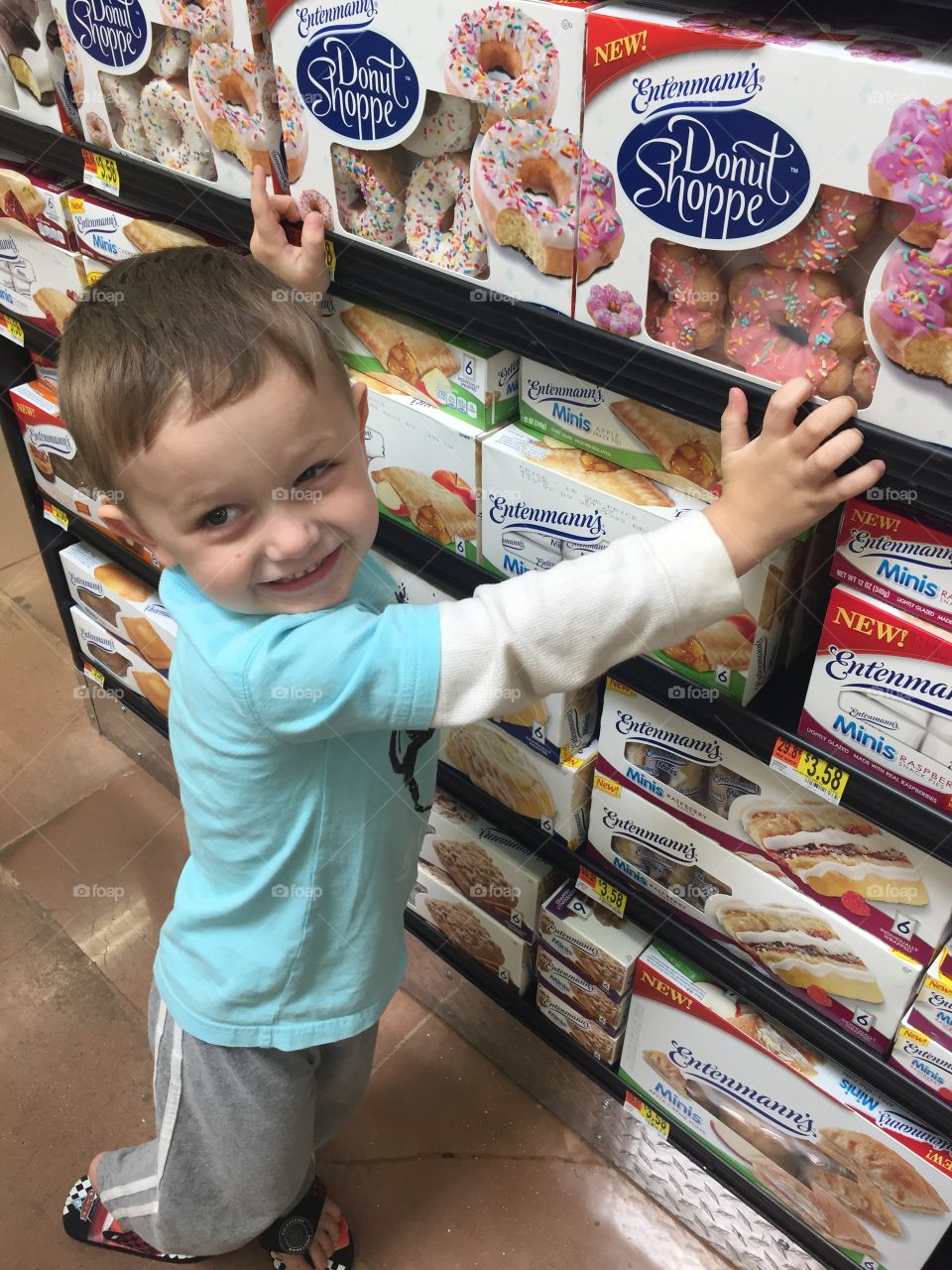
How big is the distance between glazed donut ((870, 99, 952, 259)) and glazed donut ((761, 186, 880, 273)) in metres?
0.03

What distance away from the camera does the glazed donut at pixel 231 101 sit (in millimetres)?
1209

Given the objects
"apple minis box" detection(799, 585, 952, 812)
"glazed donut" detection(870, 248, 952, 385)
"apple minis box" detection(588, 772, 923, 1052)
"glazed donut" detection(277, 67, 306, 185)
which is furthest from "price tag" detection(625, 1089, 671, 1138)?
"glazed donut" detection(277, 67, 306, 185)

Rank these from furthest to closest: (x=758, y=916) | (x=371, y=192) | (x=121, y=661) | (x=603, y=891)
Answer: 1. (x=121, y=661)
2. (x=603, y=891)
3. (x=758, y=916)
4. (x=371, y=192)

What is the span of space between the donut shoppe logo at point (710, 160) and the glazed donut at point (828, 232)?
0.08ft

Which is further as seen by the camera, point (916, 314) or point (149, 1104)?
point (149, 1104)

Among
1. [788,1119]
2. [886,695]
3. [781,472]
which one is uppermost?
[781,472]

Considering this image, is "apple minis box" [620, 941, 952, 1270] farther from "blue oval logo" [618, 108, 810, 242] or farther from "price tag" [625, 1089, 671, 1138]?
"blue oval logo" [618, 108, 810, 242]

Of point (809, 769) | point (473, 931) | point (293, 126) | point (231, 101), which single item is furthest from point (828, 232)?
point (473, 931)

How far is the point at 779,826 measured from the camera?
121cm

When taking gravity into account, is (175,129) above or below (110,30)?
below

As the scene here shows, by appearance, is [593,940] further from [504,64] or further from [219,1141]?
[504,64]

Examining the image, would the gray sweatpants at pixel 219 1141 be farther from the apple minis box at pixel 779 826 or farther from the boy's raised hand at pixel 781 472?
the boy's raised hand at pixel 781 472

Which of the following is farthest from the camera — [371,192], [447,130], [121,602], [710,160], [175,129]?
[121,602]

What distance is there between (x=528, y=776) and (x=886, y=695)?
62 cm
